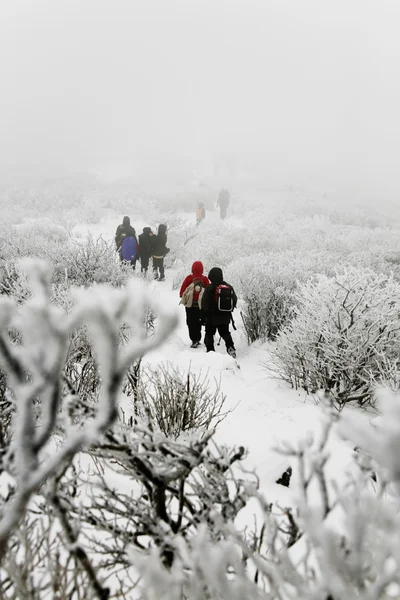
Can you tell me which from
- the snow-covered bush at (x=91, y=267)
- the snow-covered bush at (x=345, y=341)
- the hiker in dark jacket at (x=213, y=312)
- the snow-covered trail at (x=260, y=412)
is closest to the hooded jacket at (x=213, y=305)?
the hiker in dark jacket at (x=213, y=312)

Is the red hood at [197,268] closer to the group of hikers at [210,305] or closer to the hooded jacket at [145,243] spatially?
the group of hikers at [210,305]

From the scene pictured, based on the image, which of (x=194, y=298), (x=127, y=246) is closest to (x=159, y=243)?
(x=127, y=246)

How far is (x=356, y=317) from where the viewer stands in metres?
4.31

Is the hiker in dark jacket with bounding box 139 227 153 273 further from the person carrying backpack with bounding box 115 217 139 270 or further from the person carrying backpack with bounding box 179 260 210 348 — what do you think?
the person carrying backpack with bounding box 179 260 210 348

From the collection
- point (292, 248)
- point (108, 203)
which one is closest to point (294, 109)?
point (108, 203)

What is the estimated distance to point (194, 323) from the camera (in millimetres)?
6148

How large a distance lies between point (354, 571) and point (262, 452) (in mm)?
2388

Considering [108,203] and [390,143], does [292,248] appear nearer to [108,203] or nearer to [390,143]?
[108,203]

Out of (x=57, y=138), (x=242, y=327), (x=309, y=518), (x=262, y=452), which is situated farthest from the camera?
(x=57, y=138)

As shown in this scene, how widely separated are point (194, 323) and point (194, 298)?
1.48 ft

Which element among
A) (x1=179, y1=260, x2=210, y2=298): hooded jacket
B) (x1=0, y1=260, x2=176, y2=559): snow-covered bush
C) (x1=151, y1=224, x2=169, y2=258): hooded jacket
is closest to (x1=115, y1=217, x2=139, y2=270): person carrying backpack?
(x1=151, y1=224, x2=169, y2=258): hooded jacket

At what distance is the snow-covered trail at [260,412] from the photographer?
2.79 metres

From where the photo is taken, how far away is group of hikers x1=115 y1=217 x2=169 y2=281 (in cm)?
962

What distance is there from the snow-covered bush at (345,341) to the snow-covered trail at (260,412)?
1.12 ft
